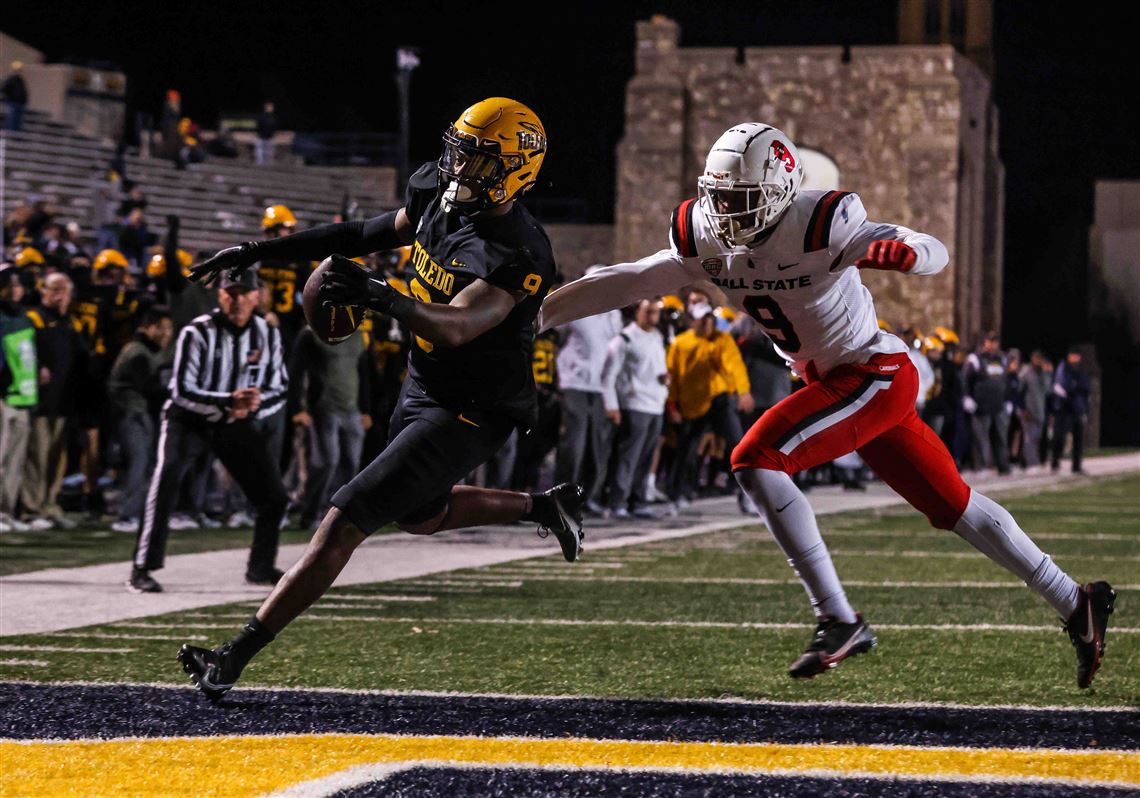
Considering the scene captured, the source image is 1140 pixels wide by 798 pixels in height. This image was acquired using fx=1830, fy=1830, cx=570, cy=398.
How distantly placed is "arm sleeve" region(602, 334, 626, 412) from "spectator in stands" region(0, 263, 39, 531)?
13.4ft

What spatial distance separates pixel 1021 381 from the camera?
1064 inches

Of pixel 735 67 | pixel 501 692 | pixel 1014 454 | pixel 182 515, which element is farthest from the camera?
pixel 735 67

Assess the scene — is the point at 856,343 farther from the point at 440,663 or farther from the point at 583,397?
the point at 583,397

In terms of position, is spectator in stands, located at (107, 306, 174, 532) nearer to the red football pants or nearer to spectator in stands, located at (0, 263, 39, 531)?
spectator in stands, located at (0, 263, 39, 531)

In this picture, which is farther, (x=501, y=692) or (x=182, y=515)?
(x=182, y=515)

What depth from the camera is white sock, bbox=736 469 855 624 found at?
555cm

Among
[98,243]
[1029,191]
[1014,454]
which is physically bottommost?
[1014,454]

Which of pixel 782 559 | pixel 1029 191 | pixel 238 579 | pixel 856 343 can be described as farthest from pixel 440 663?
pixel 1029 191

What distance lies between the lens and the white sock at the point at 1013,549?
555 centimetres

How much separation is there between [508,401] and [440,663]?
1.12 meters

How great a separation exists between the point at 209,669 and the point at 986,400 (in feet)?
65.9

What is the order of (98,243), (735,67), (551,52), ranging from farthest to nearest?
(551,52), (735,67), (98,243)

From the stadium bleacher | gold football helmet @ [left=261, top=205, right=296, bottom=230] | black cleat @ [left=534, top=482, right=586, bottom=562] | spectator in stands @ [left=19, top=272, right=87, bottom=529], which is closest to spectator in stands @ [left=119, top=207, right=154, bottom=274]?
the stadium bleacher

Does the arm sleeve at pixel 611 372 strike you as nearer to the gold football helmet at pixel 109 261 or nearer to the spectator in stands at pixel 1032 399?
the gold football helmet at pixel 109 261
